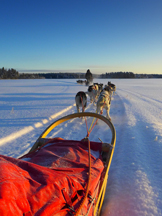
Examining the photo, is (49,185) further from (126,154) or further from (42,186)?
(126,154)

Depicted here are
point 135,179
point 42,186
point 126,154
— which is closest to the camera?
point 42,186

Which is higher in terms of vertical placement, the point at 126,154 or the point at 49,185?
the point at 49,185

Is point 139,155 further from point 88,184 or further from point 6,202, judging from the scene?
point 6,202

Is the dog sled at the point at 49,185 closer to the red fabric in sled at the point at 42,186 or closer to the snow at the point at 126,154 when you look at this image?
the red fabric in sled at the point at 42,186

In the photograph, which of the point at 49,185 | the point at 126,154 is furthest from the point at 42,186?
the point at 126,154

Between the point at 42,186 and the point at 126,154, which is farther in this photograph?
the point at 126,154

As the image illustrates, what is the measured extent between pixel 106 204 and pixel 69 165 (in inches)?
26.2

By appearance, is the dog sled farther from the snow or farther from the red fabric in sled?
the snow

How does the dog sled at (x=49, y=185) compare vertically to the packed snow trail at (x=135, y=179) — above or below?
above

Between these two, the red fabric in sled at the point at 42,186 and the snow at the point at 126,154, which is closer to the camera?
the red fabric in sled at the point at 42,186

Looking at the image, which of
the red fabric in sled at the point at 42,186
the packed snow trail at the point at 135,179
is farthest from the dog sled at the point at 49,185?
the packed snow trail at the point at 135,179

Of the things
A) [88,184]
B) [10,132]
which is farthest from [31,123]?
[88,184]

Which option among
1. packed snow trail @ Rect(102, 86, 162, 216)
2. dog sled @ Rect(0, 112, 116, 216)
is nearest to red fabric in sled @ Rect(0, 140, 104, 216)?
dog sled @ Rect(0, 112, 116, 216)

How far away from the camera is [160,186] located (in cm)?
189
